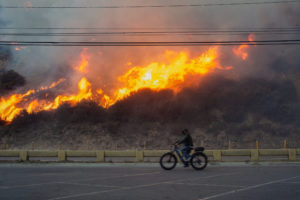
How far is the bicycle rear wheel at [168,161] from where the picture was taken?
11.4 m

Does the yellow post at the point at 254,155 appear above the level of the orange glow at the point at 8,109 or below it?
below

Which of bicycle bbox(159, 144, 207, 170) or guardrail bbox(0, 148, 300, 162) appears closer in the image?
bicycle bbox(159, 144, 207, 170)

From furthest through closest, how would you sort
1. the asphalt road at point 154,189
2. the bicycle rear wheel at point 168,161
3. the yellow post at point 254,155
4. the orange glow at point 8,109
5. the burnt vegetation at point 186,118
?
the orange glow at point 8,109
the burnt vegetation at point 186,118
the yellow post at point 254,155
the bicycle rear wheel at point 168,161
the asphalt road at point 154,189

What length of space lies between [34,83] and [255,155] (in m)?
40.3

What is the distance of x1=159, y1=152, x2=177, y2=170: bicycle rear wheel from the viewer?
37.4 feet

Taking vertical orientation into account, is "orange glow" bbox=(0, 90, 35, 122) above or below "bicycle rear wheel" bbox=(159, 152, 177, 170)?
above

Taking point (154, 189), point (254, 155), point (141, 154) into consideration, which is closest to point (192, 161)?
point (141, 154)

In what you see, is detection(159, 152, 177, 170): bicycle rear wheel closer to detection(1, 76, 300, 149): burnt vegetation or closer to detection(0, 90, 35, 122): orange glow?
detection(1, 76, 300, 149): burnt vegetation

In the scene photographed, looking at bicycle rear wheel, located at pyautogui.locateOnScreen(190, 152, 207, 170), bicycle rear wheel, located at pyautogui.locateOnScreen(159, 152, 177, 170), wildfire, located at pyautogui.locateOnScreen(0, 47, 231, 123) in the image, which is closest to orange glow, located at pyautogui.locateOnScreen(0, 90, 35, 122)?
wildfire, located at pyautogui.locateOnScreen(0, 47, 231, 123)

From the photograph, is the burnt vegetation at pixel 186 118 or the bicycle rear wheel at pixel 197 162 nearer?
the bicycle rear wheel at pixel 197 162

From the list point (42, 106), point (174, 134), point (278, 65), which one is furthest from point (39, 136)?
point (278, 65)

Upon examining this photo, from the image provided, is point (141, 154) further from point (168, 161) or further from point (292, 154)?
point (292, 154)

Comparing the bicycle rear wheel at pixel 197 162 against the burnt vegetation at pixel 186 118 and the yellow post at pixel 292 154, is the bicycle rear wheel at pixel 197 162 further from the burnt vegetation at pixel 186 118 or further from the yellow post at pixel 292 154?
the burnt vegetation at pixel 186 118

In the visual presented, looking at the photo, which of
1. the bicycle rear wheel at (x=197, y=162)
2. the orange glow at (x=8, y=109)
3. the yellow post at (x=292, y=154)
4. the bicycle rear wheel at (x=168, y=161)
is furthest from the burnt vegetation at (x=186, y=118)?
the bicycle rear wheel at (x=168, y=161)
